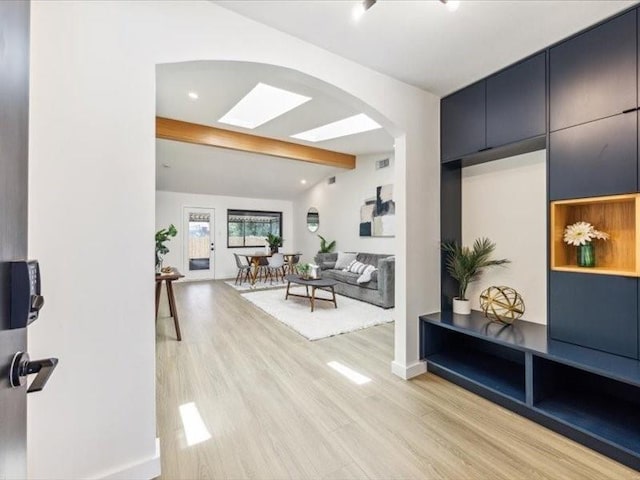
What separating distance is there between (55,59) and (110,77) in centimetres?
20

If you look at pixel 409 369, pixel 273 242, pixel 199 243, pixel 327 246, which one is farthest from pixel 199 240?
pixel 409 369

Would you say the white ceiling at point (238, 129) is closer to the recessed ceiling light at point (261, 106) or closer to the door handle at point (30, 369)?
the recessed ceiling light at point (261, 106)

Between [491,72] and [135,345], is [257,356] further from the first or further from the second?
[491,72]

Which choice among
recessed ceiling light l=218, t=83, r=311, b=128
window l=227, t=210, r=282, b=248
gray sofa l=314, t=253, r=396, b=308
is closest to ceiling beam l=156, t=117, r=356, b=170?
recessed ceiling light l=218, t=83, r=311, b=128

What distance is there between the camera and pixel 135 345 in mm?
1474

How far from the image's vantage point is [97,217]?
1.39 metres

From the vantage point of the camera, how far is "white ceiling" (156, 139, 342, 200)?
19.3 feet

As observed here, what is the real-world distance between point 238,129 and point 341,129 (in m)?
1.84

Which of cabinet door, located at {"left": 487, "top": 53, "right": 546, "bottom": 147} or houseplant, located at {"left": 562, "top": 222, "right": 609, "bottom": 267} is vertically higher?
cabinet door, located at {"left": 487, "top": 53, "right": 546, "bottom": 147}

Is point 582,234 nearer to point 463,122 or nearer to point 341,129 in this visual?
point 463,122

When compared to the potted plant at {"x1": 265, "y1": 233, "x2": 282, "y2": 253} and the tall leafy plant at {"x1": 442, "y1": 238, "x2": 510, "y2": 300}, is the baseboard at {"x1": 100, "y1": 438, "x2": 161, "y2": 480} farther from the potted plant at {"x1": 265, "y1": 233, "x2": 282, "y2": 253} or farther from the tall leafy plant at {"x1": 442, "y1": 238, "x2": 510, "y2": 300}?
the potted plant at {"x1": 265, "y1": 233, "x2": 282, "y2": 253}

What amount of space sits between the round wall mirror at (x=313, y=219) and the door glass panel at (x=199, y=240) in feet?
9.48

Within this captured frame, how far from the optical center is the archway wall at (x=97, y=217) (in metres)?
1.28

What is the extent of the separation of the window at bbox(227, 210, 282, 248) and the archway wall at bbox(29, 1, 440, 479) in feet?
23.4
